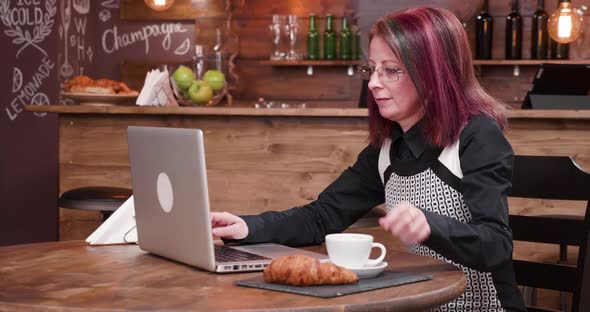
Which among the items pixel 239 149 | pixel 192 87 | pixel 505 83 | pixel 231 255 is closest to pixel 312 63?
pixel 505 83

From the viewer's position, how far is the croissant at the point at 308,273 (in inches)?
58.3

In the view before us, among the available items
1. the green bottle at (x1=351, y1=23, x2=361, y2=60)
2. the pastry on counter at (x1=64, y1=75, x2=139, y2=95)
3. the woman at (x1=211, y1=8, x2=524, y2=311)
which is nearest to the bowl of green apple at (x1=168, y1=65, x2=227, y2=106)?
the pastry on counter at (x1=64, y1=75, x2=139, y2=95)

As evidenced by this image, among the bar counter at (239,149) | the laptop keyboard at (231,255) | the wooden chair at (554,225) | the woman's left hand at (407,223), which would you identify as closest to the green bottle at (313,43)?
the bar counter at (239,149)

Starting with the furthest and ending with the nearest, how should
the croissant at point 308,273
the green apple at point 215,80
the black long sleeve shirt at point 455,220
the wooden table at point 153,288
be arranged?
the green apple at point 215,80
the black long sleeve shirt at point 455,220
the croissant at point 308,273
the wooden table at point 153,288

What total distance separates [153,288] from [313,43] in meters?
4.60

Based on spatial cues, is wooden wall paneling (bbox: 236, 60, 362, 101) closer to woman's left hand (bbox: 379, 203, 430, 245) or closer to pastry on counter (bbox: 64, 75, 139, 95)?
pastry on counter (bbox: 64, 75, 139, 95)

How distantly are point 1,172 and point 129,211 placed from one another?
3.75m

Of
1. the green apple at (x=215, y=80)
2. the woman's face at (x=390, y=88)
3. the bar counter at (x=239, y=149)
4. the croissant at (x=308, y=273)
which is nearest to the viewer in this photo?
the croissant at (x=308, y=273)

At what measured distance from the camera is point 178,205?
1679 mm

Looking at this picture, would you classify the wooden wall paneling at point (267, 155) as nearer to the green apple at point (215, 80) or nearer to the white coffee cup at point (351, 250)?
the green apple at point (215, 80)

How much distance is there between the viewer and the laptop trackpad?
181 cm

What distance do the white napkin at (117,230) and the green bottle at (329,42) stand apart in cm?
395

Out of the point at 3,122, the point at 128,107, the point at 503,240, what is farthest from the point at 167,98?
the point at 503,240

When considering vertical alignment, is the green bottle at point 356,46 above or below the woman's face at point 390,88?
above
